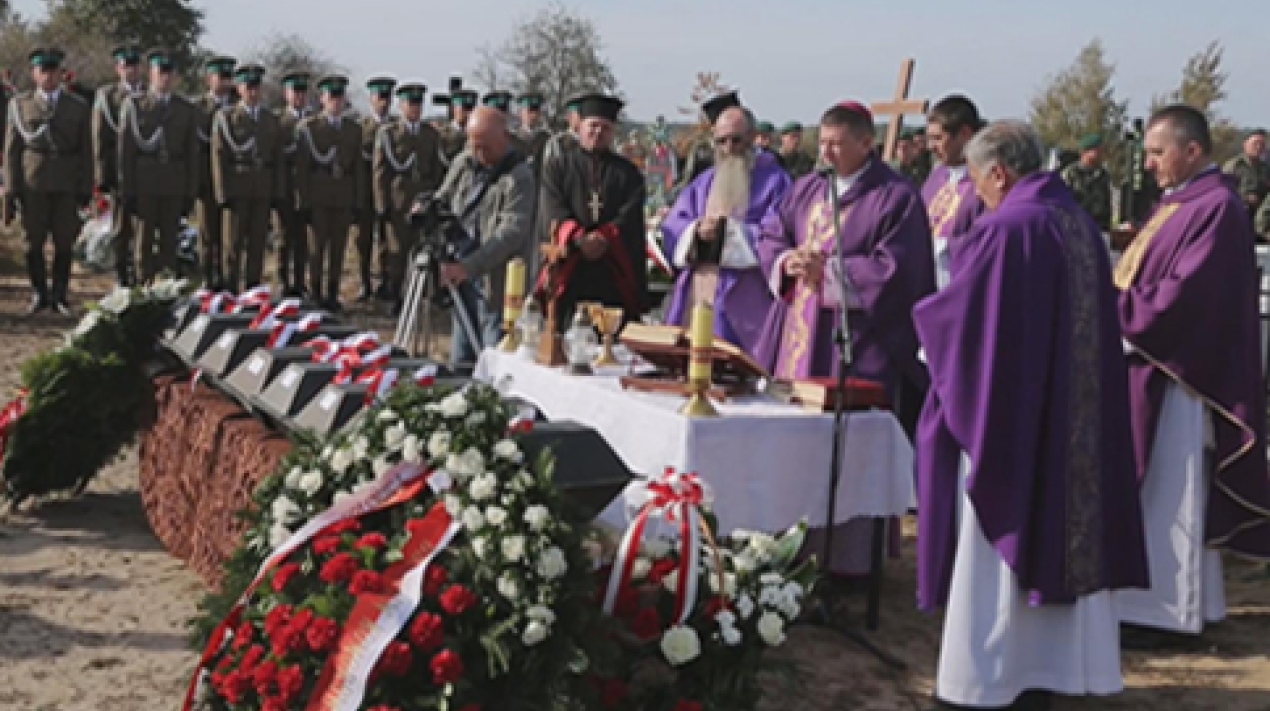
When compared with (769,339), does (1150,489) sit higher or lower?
lower

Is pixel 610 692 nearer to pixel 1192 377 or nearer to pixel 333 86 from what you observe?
pixel 1192 377

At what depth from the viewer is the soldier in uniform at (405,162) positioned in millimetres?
14359

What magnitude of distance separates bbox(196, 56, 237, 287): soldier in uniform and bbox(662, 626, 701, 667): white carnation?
1101cm

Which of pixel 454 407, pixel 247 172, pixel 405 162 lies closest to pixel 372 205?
pixel 405 162

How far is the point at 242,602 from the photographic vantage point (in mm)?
3891

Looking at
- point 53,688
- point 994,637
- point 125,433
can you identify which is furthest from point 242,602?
point 125,433

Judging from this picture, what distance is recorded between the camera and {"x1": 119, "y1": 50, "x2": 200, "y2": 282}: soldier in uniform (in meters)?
13.0

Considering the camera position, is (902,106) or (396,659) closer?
(396,659)

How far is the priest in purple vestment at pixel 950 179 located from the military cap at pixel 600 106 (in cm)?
156

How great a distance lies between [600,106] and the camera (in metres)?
7.34

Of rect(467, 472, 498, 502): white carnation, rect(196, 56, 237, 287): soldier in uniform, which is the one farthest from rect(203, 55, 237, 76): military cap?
rect(467, 472, 498, 502): white carnation

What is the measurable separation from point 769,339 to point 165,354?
9.28ft

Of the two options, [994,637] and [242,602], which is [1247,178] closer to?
[994,637]

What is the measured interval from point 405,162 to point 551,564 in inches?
445
